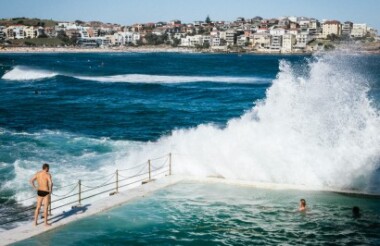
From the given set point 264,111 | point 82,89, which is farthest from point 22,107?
point 264,111

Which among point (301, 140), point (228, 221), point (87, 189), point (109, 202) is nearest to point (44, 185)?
point (109, 202)

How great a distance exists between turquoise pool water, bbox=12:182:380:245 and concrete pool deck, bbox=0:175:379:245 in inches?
10.9

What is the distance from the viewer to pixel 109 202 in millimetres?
14828

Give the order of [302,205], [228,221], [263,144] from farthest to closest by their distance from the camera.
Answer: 1. [263,144]
2. [302,205]
3. [228,221]

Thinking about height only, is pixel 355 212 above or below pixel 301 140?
below

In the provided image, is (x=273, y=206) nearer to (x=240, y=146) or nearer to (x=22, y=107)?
(x=240, y=146)

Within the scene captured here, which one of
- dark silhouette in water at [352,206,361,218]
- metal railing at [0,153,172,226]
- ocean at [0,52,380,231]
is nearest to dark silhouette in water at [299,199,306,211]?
dark silhouette in water at [352,206,361,218]

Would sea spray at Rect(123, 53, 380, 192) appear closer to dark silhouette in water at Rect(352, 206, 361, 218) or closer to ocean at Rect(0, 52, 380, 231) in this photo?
ocean at Rect(0, 52, 380, 231)

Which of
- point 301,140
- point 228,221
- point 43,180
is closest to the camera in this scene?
point 43,180

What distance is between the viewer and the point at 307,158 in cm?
1889

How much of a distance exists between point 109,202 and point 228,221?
3904 millimetres

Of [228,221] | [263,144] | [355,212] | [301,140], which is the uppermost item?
[301,140]

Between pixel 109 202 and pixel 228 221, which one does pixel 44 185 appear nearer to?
pixel 109 202

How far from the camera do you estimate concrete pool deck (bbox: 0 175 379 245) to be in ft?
39.5
